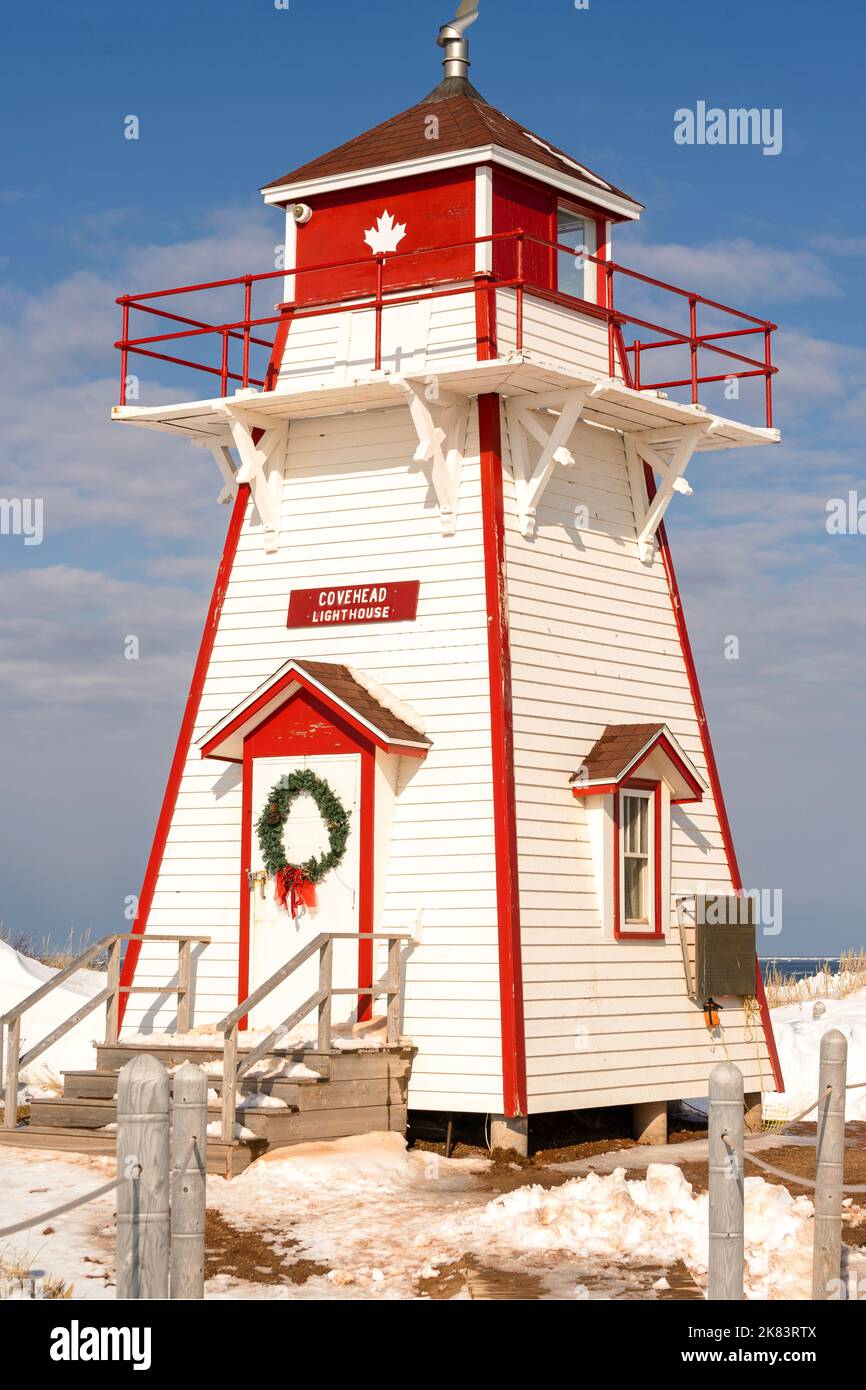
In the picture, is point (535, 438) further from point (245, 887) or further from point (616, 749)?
point (245, 887)

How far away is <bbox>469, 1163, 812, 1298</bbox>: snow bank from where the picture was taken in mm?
10875

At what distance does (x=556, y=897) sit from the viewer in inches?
656

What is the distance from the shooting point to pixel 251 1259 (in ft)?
37.4

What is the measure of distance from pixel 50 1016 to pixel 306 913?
272 inches

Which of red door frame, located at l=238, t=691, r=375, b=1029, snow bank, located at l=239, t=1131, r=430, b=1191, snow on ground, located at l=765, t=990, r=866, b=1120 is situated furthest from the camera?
snow on ground, located at l=765, t=990, r=866, b=1120

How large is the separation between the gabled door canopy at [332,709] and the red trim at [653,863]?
213 cm

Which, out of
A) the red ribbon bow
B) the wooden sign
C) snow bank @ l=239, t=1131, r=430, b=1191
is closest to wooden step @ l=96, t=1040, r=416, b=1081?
snow bank @ l=239, t=1131, r=430, b=1191

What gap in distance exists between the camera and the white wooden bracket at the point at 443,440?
55.1 ft

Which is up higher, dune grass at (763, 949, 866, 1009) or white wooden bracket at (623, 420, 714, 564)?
white wooden bracket at (623, 420, 714, 564)

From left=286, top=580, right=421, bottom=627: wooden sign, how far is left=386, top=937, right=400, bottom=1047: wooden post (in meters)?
3.23

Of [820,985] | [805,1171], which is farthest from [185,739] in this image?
[820,985]

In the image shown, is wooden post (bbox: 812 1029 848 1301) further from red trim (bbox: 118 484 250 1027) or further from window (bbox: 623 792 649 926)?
red trim (bbox: 118 484 250 1027)
